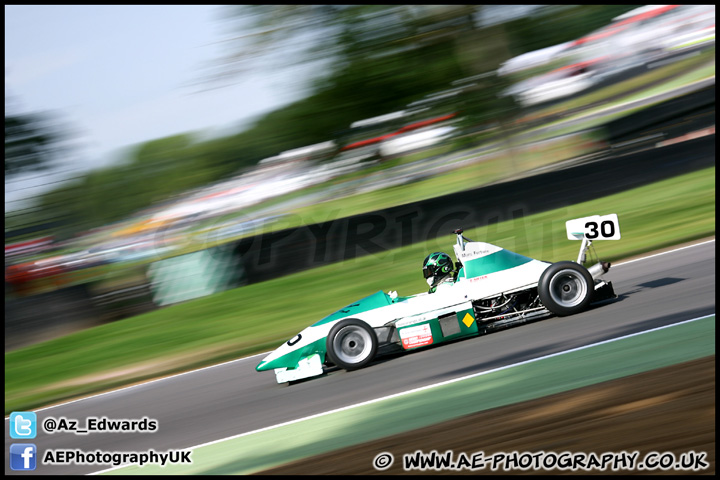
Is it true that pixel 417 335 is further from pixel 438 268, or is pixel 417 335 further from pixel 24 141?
pixel 24 141

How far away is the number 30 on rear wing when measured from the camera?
23.1ft

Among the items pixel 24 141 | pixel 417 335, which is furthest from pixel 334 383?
pixel 24 141

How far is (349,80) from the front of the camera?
48.1 ft

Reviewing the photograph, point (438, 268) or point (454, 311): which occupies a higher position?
point (438, 268)

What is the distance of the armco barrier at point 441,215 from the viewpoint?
40.2 ft

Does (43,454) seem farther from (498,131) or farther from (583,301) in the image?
(498,131)

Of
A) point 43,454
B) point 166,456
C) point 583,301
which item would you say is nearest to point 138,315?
point 43,454

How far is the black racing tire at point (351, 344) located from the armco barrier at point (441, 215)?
18.1ft

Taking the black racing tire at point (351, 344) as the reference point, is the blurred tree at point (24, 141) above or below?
above

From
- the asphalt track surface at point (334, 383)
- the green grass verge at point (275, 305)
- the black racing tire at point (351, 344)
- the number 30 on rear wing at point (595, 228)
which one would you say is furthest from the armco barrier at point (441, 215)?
the black racing tire at point (351, 344)

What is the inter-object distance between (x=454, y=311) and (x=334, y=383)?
142 cm

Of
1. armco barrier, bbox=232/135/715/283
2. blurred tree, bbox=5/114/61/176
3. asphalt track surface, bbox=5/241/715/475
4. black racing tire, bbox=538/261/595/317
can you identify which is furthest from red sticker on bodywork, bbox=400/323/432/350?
blurred tree, bbox=5/114/61/176

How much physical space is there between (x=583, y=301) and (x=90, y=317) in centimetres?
861

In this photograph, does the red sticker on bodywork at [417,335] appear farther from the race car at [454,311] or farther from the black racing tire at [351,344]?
the black racing tire at [351,344]
